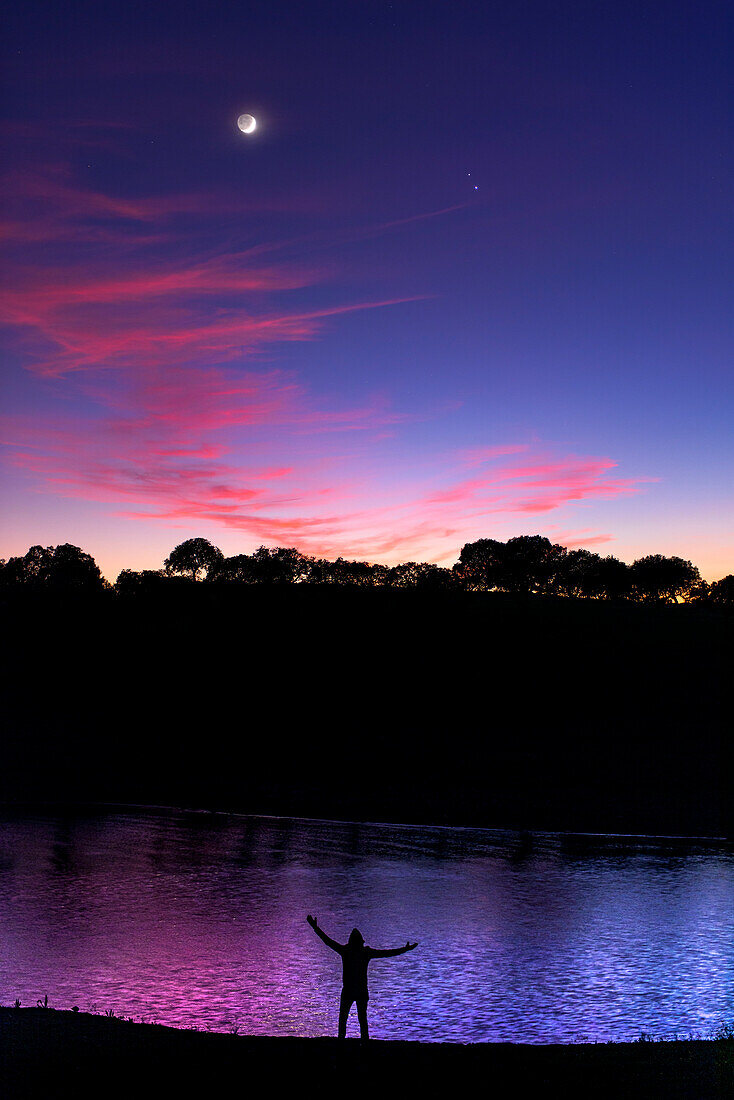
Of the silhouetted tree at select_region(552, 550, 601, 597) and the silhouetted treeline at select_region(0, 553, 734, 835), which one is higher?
the silhouetted tree at select_region(552, 550, 601, 597)

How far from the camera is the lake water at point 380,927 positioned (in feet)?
77.9

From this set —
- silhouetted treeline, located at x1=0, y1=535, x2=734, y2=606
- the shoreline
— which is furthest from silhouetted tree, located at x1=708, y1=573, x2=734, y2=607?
the shoreline

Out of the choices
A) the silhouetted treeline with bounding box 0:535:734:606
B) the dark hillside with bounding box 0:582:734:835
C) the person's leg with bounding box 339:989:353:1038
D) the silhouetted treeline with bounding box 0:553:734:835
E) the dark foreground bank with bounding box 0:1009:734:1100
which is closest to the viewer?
the dark foreground bank with bounding box 0:1009:734:1100

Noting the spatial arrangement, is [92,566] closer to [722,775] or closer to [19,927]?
[722,775]

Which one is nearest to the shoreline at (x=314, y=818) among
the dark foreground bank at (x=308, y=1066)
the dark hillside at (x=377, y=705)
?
the dark hillside at (x=377, y=705)

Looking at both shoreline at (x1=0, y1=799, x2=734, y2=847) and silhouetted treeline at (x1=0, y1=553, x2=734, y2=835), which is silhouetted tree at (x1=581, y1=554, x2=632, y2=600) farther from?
shoreline at (x1=0, y1=799, x2=734, y2=847)

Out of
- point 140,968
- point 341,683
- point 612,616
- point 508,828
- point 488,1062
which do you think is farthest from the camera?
point 612,616

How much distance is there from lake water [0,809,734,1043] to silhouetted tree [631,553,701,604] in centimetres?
13850

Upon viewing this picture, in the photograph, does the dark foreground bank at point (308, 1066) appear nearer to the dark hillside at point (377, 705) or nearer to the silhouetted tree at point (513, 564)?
the dark hillside at point (377, 705)

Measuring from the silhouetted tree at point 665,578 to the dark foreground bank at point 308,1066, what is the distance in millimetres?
171617

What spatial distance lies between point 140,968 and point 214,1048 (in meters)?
12.1

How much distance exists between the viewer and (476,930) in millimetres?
32281

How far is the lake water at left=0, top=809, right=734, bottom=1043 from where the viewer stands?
2373cm

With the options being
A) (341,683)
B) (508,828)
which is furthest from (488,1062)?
(341,683)
